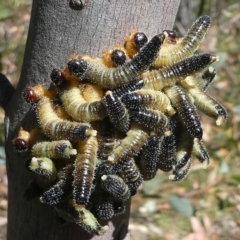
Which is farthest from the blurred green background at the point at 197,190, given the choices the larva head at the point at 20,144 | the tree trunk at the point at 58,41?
the larva head at the point at 20,144

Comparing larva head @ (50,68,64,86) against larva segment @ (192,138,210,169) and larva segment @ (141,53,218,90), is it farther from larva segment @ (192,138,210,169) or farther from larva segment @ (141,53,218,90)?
larva segment @ (192,138,210,169)

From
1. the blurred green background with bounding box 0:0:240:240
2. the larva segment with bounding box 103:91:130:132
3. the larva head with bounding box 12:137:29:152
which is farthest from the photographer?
the blurred green background with bounding box 0:0:240:240

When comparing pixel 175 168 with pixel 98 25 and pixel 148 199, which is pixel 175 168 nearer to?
pixel 98 25

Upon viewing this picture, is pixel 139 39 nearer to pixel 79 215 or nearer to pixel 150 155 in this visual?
pixel 150 155

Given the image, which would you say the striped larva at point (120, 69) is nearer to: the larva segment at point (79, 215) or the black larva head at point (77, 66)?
the black larva head at point (77, 66)

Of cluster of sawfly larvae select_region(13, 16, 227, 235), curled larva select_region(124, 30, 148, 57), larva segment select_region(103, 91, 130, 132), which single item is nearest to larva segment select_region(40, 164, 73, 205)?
cluster of sawfly larvae select_region(13, 16, 227, 235)
